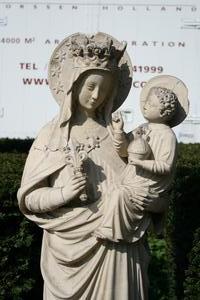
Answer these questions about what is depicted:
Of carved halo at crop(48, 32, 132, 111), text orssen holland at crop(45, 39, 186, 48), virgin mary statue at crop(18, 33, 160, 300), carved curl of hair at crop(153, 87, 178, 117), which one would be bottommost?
virgin mary statue at crop(18, 33, 160, 300)

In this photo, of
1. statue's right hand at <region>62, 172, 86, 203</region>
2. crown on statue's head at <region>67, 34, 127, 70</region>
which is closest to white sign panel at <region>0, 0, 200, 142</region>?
crown on statue's head at <region>67, 34, 127, 70</region>

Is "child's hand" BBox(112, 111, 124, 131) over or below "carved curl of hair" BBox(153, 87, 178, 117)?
below

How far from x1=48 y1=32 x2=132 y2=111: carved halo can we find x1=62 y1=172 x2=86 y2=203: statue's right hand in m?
0.51

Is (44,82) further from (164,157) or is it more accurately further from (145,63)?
(164,157)

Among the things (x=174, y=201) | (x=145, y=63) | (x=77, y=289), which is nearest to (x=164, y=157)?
(x=77, y=289)

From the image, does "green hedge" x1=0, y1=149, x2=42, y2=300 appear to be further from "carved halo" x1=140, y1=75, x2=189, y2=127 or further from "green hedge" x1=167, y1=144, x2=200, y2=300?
"carved halo" x1=140, y1=75, x2=189, y2=127

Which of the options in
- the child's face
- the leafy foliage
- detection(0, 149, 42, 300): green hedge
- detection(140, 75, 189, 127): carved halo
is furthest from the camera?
the leafy foliage

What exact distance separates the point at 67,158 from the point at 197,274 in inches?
116

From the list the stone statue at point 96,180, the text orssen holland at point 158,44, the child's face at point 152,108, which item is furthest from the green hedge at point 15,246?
the text orssen holland at point 158,44

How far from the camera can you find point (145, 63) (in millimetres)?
13391

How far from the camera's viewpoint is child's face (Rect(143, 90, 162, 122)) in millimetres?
3689

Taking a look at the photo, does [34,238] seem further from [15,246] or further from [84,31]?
[84,31]

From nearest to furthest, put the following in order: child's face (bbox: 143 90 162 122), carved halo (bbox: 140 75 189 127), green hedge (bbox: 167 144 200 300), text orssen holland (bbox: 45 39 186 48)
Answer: child's face (bbox: 143 90 162 122) < carved halo (bbox: 140 75 189 127) < green hedge (bbox: 167 144 200 300) < text orssen holland (bbox: 45 39 186 48)

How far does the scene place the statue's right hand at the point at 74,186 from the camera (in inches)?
141
